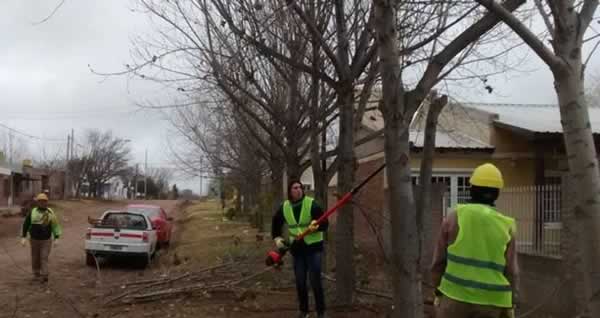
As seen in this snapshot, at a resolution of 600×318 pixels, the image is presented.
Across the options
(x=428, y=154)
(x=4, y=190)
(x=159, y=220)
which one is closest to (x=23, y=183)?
(x=4, y=190)

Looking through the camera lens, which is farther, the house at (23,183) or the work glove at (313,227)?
the house at (23,183)

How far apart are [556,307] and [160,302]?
5667mm

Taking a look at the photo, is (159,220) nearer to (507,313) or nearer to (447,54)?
(447,54)

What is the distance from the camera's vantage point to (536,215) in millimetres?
10773

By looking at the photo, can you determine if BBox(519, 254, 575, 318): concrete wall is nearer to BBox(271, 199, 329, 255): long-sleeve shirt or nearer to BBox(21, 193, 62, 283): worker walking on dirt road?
BBox(271, 199, 329, 255): long-sleeve shirt

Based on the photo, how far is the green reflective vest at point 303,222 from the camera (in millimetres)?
8305

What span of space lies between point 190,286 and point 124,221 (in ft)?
23.8

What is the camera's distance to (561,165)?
17.6 metres

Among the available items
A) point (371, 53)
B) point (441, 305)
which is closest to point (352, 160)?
point (371, 53)

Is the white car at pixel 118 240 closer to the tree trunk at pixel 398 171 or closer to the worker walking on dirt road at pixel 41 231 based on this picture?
the worker walking on dirt road at pixel 41 231

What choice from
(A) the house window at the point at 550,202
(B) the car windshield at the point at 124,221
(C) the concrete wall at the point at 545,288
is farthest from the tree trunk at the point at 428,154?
(B) the car windshield at the point at 124,221

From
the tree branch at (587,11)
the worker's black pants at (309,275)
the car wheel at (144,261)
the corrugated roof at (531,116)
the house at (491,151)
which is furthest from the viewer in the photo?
the car wheel at (144,261)

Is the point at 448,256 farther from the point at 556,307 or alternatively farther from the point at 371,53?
the point at 556,307

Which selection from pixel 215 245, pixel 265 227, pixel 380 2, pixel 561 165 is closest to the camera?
pixel 380 2
